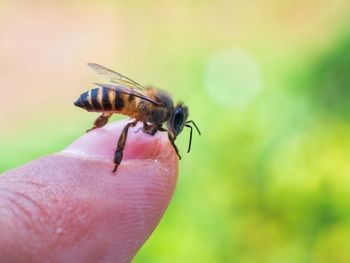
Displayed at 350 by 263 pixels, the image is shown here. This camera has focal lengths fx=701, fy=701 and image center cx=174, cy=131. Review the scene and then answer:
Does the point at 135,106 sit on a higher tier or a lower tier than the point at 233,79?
higher

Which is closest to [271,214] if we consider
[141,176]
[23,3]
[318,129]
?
[318,129]

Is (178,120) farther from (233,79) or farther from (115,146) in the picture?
(233,79)

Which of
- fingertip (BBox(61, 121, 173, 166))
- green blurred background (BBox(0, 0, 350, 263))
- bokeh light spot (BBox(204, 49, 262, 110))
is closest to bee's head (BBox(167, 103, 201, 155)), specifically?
fingertip (BBox(61, 121, 173, 166))

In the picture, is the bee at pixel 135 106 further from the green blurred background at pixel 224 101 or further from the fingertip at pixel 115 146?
the green blurred background at pixel 224 101

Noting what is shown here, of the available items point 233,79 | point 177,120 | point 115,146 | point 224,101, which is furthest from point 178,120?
point 233,79

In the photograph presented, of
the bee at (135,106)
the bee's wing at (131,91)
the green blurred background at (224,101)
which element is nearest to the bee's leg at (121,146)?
the bee at (135,106)

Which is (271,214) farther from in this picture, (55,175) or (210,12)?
(210,12)
